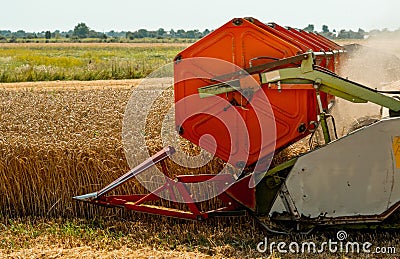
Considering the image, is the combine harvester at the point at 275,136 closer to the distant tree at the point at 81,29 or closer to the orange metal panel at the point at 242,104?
the orange metal panel at the point at 242,104

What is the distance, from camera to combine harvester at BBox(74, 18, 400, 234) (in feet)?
17.8

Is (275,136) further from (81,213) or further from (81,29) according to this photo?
(81,29)

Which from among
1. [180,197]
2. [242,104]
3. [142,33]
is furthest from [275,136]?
[142,33]

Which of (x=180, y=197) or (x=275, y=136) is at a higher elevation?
(x=275, y=136)

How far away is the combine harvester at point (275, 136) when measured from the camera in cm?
542

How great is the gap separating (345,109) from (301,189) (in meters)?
2.82

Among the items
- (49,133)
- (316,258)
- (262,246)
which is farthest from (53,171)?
(316,258)

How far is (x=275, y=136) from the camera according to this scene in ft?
19.2

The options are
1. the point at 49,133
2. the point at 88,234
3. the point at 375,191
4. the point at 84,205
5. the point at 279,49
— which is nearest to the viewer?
the point at 375,191

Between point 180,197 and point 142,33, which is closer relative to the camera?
point 180,197

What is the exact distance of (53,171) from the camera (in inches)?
285

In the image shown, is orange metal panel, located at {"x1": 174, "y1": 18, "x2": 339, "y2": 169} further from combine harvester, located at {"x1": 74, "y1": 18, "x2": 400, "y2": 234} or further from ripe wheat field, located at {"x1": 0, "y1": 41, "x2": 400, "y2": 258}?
ripe wheat field, located at {"x1": 0, "y1": 41, "x2": 400, "y2": 258}

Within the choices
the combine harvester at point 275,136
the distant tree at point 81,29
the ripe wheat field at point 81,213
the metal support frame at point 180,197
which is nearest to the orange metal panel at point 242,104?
the combine harvester at point 275,136

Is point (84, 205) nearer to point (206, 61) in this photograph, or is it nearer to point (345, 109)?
point (206, 61)
